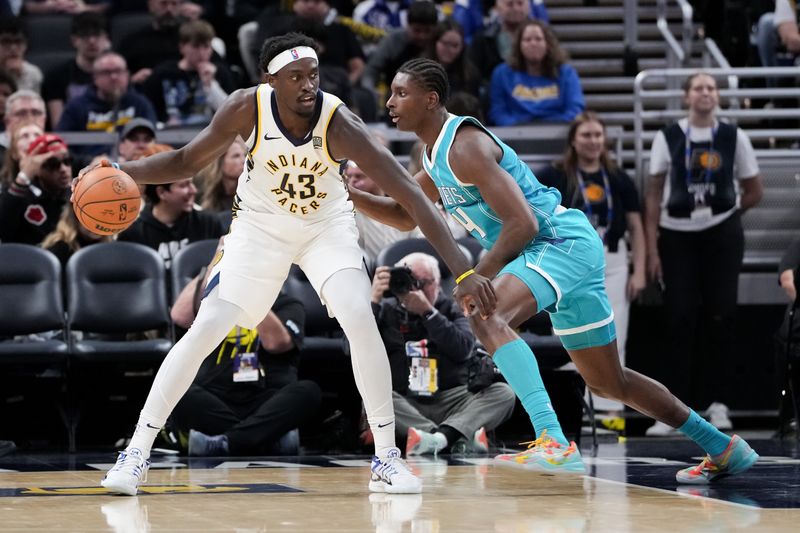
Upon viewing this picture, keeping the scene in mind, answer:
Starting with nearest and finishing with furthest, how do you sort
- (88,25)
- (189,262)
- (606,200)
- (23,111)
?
(189,262)
(606,200)
(23,111)
(88,25)

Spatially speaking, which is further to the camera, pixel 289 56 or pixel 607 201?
pixel 607 201

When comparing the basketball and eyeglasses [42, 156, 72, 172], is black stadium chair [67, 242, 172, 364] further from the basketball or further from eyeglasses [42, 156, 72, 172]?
the basketball

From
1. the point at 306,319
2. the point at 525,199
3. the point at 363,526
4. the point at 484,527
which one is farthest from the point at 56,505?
the point at 306,319

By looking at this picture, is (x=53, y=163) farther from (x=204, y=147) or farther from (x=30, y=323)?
(x=204, y=147)

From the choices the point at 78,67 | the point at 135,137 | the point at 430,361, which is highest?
the point at 78,67

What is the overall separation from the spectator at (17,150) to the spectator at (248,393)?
1.92m

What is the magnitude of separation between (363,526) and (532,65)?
21.9 feet

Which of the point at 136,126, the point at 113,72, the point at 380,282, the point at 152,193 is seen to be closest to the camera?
the point at 380,282

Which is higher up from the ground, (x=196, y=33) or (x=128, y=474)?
(x=196, y=33)

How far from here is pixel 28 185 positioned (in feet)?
28.7

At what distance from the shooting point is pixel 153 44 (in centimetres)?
1155

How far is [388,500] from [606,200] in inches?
191

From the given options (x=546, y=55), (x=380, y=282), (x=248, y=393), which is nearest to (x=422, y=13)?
(x=546, y=55)

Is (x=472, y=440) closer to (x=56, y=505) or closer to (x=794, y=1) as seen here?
(x=56, y=505)
